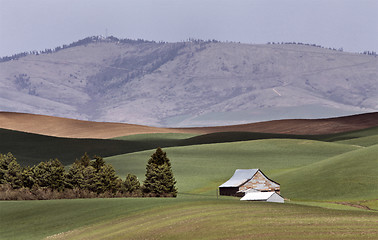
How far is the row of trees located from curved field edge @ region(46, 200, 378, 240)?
1060 inches

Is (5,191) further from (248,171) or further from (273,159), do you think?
(273,159)

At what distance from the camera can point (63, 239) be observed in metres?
52.1

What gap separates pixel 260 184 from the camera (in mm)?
103812

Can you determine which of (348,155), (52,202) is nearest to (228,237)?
(52,202)

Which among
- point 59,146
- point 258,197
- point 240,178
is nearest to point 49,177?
point 258,197

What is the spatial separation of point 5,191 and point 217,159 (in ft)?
193

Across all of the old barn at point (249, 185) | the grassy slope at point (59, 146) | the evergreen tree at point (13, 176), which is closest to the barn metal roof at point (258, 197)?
the old barn at point (249, 185)

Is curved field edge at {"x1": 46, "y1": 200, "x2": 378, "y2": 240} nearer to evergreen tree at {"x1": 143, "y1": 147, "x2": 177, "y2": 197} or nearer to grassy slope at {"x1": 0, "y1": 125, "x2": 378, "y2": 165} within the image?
evergreen tree at {"x1": 143, "y1": 147, "x2": 177, "y2": 197}

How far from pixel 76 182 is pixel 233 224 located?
43.1 meters

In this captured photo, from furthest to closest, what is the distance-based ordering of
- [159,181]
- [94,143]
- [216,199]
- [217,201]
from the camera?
[94,143] < [159,181] < [216,199] < [217,201]

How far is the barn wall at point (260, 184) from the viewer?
10300 centimetres

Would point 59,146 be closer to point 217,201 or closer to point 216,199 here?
point 216,199

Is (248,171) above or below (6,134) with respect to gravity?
below

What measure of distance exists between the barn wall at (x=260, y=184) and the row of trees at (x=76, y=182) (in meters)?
18.3
